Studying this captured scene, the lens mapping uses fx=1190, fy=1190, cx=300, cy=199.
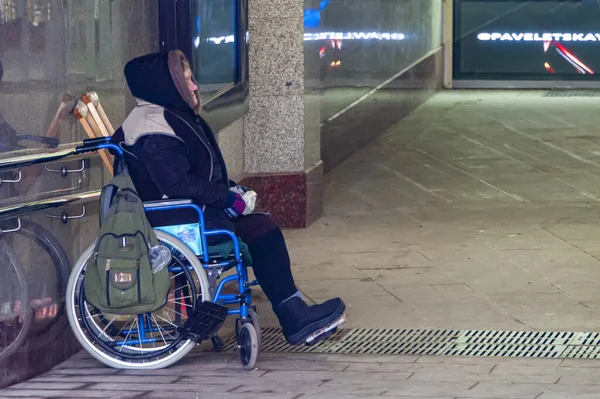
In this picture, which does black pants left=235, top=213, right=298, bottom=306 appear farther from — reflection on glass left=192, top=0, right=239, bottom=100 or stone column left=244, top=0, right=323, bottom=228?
stone column left=244, top=0, right=323, bottom=228

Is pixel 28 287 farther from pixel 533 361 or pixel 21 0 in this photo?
pixel 533 361

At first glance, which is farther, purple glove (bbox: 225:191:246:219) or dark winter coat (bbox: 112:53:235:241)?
purple glove (bbox: 225:191:246:219)

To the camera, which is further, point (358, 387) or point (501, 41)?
point (501, 41)

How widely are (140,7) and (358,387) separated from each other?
224 cm

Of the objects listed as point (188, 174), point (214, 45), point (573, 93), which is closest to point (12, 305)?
point (188, 174)

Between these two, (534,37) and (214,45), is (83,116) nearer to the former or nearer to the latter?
(214,45)

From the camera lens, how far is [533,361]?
499 centimetres

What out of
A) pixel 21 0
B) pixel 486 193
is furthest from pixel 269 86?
pixel 21 0

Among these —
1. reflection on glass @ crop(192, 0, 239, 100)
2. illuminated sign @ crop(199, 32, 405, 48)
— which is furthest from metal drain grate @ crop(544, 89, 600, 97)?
reflection on glass @ crop(192, 0, 239, 100)

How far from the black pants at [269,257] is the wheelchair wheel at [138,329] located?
29cm

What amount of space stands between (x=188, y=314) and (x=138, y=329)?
9.0 inches

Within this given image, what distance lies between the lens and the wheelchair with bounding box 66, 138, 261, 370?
4840 mm

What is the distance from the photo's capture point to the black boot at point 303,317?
5.05m

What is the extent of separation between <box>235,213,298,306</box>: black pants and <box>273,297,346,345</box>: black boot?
0.15ft
